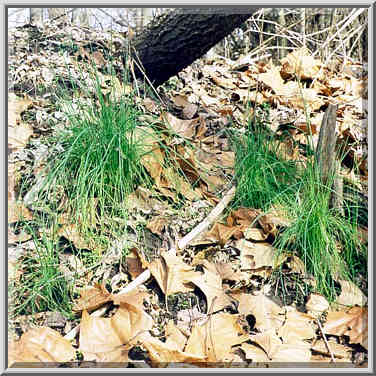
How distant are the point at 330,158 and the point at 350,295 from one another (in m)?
0.51

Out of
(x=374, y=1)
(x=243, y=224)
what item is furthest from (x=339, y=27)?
(x=243, y=224)

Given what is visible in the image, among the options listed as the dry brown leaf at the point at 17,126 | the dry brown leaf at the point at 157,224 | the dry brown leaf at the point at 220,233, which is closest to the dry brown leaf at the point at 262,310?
the dry brown leaf at the point at 220,233

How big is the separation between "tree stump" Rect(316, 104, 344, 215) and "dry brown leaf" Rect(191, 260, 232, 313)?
53 centimetres

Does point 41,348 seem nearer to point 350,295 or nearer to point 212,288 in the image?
point 212,288

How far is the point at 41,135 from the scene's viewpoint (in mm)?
2006

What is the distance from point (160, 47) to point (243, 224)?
1076 millimetres

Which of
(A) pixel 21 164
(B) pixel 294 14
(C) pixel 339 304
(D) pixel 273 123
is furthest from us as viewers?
(B) pixel 294 14

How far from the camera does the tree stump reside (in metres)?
1.92

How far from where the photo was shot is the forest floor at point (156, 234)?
1.51m

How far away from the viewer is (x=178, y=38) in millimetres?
2490

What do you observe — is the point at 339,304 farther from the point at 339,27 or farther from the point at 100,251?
the point at 339,27

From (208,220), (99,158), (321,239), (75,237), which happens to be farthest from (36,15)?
(321,239)

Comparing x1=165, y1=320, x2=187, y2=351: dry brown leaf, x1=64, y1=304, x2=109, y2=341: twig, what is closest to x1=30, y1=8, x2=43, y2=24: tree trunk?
x1=64, y1=304, x2=109, y2=341: twig

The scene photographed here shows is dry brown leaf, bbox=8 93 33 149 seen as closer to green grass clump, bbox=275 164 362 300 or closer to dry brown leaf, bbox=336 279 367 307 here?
green grass clump, bbox=275 164 362 300
